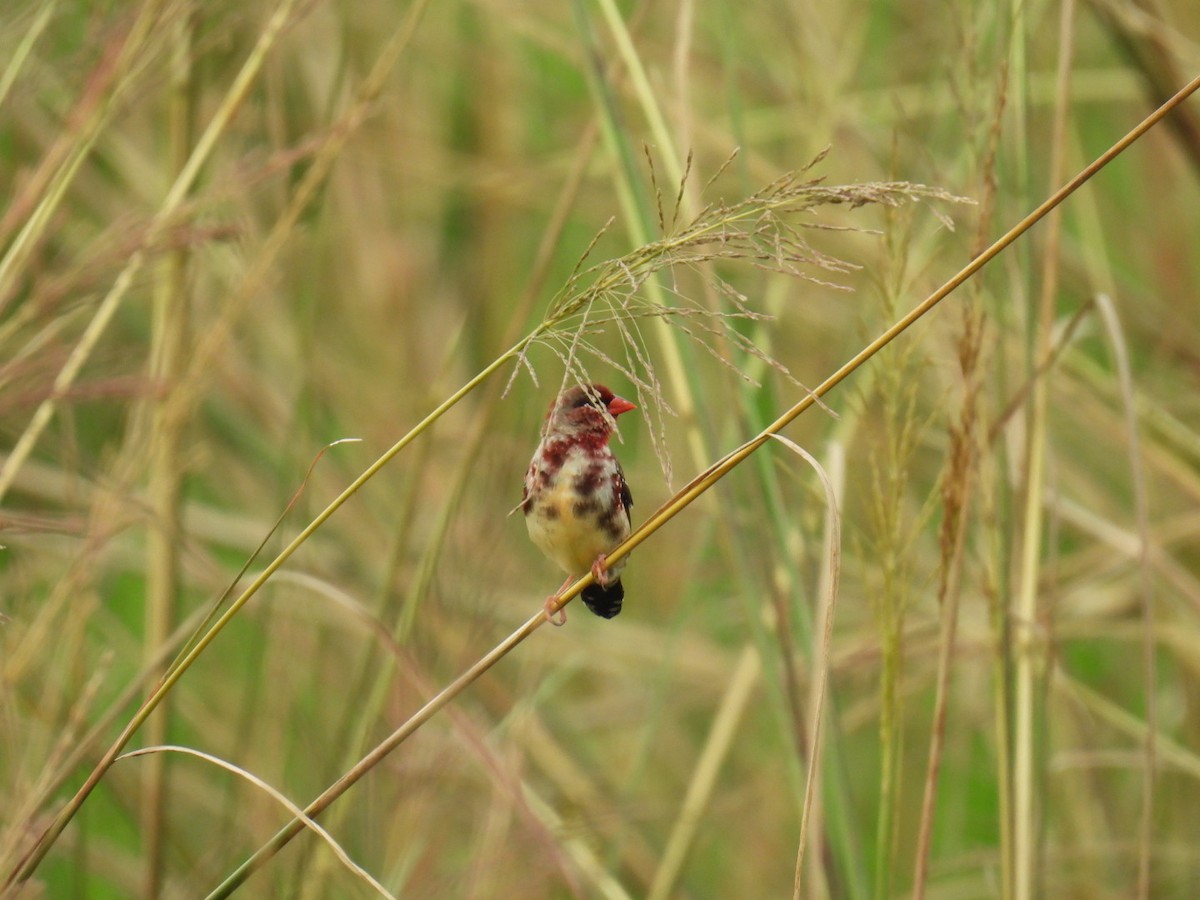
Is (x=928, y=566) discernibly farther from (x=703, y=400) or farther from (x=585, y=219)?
(x=703, y=400)

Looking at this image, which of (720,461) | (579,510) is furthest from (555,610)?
(579,510)

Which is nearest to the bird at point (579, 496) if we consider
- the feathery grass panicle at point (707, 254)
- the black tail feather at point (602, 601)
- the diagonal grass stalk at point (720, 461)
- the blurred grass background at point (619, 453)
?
the black tail feather at point (602, 601)

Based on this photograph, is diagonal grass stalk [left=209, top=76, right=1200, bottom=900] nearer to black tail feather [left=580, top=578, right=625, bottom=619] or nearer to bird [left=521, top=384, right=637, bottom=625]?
bird [left=521, top=384, right=637, bottom=625]

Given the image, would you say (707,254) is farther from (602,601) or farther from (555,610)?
(602,601)

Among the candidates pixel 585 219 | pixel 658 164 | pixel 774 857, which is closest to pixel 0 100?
pixel 658 164

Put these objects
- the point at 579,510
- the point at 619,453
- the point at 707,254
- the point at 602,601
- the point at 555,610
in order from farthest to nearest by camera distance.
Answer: the point at 619,453 < the point at 602,601 < the point at 579,510 < the point at 555,610 < the point at 707,254

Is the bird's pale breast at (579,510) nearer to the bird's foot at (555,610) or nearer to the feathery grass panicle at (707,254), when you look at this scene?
the bird's foot at (555,610)
